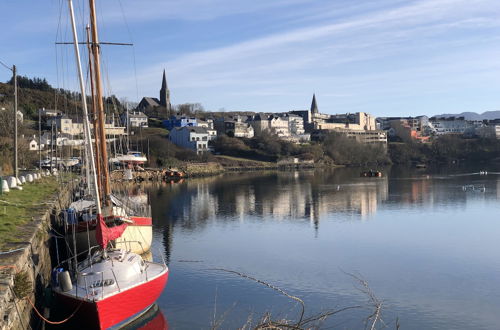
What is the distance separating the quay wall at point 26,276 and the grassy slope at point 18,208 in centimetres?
30

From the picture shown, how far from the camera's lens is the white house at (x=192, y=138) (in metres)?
111

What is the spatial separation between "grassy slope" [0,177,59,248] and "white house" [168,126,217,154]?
3150 inches

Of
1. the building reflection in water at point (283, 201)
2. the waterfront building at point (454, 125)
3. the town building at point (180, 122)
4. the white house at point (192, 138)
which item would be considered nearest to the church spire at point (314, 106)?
the waterfront building at point (454, 125)

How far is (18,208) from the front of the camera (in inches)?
816

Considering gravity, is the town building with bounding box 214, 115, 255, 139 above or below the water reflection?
above

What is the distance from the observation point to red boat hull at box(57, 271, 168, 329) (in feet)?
43.5

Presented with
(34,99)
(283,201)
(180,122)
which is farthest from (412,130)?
(283,201)

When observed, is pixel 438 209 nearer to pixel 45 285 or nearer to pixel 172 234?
pixel 172 234

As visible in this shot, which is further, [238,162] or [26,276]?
[238,162]

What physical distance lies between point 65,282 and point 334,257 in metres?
14.5

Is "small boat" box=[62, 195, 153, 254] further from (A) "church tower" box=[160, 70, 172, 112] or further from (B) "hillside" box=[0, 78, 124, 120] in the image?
(A) "church tower" box=[160, 70, 172, 112]

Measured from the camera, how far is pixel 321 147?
12706 cm

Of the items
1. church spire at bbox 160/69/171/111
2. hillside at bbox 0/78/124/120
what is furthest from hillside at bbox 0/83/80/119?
church spire at bbox 160/69/171/111

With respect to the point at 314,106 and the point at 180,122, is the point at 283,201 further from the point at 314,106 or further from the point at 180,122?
the point at 314,106
